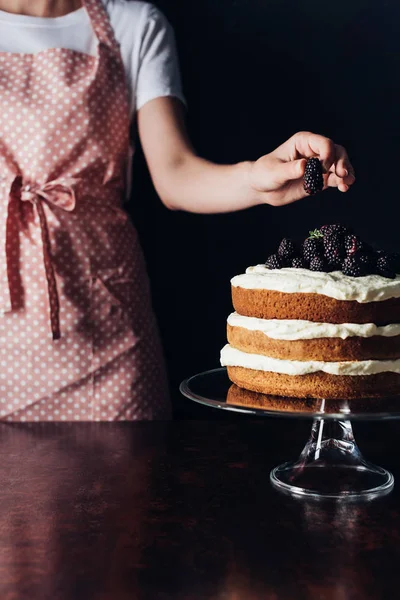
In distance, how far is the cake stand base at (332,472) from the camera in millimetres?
1075

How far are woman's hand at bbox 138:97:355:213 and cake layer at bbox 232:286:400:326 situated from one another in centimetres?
21

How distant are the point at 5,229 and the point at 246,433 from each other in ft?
2.39

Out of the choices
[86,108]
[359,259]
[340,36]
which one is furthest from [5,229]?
[340,36]

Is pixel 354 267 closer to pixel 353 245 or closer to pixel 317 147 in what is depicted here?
pixel 353 245

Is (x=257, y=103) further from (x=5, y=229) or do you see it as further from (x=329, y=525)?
(x=329, y=525)

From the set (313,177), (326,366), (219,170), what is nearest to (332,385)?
(326,366)

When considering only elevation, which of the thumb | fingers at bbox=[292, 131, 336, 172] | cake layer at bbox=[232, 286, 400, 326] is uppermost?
fingers at bbox=[292, 131, 336, 172]

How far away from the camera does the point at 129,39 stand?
1.94m

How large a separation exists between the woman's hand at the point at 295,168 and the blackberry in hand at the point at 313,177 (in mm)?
16

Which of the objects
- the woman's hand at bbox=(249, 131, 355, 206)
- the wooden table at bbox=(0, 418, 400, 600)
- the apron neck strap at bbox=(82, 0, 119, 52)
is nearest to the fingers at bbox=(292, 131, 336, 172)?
the woman's hand at bbox=(249, 131, 355, 206)

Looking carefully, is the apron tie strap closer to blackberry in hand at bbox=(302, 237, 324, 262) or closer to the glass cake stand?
the glass cake stand

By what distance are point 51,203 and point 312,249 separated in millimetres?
767

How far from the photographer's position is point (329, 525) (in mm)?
962

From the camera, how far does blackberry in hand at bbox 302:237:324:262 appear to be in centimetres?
122
